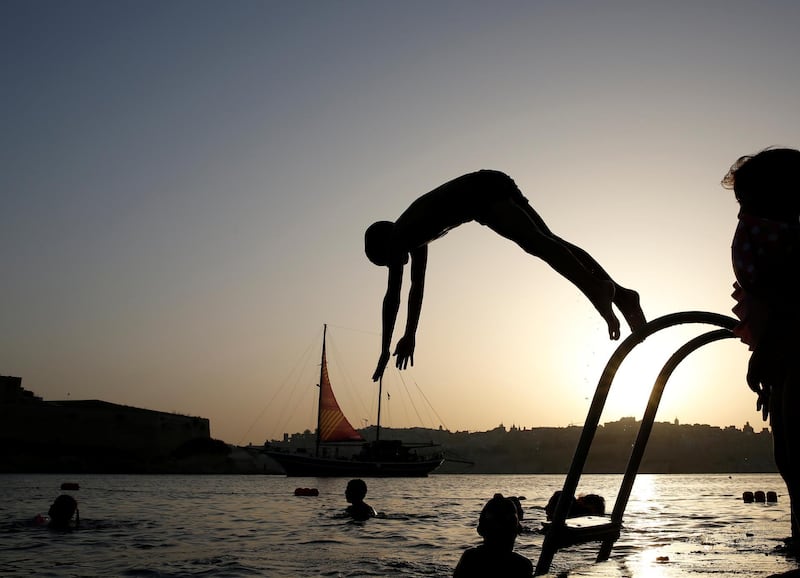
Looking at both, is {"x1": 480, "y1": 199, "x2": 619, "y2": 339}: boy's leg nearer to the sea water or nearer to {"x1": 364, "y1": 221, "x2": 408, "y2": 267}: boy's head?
{"x1": 364, "y1": 221, "x2": 408, "y2": 267}: boy's head

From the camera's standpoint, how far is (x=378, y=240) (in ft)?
17.1

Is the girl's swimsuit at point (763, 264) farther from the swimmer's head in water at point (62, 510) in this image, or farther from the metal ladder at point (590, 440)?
the swimmer's head in water at point (62, 510)

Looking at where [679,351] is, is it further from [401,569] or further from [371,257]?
[401,569]

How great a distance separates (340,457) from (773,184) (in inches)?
4580

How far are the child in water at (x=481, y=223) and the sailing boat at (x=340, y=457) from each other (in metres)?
105

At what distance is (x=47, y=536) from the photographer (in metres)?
20.1

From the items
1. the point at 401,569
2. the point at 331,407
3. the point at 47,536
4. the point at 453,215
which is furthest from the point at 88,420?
the point at 453,215

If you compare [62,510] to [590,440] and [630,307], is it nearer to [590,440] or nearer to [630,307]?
[590,440]

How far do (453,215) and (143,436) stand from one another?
14321 centimetres

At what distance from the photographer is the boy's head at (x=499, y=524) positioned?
6.99 meters

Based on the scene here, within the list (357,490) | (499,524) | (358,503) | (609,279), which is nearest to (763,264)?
(609,279)

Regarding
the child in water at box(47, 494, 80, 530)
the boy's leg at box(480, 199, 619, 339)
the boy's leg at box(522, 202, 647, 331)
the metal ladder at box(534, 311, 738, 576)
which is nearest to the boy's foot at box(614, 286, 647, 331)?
the boy's leg at box(522, 202, 647, 331)

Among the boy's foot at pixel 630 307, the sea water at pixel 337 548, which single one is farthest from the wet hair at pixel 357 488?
the boy's foot at pixel 630 307

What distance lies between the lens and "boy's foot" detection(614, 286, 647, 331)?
550 cm
